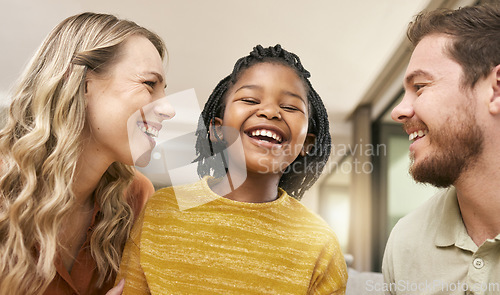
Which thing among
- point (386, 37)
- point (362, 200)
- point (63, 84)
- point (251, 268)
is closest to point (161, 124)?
point (63, 84)

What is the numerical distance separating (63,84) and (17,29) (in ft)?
1.23

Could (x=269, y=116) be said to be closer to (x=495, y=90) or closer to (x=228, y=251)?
(x=228, y=251)

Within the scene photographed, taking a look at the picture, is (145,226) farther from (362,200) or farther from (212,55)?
(362,200)

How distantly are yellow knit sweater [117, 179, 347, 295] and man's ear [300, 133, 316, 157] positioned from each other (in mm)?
134

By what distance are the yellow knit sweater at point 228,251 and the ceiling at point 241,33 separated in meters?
0.30

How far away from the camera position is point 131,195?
107cm

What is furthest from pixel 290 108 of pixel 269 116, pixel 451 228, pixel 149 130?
pixel 451 228

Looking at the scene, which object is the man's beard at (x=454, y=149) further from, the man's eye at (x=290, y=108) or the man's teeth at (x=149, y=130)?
the man's teeth at (x=149, y=130)

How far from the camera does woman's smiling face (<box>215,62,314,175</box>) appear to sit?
0.85 m

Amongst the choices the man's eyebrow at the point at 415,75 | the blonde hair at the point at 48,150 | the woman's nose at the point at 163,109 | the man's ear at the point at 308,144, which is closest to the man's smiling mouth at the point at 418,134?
the man's eyebrow at the point at 415,75

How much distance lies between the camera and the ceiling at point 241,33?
1080mm

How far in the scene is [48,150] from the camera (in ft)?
2.81

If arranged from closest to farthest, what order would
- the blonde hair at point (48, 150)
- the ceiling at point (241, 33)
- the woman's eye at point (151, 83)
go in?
the blonde hair at point (48, 150) → the woman's eye at point (151, 83) → the ceiling at point (241, 33)

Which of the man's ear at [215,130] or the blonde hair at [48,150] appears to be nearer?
the blonde hair at [48,150]
